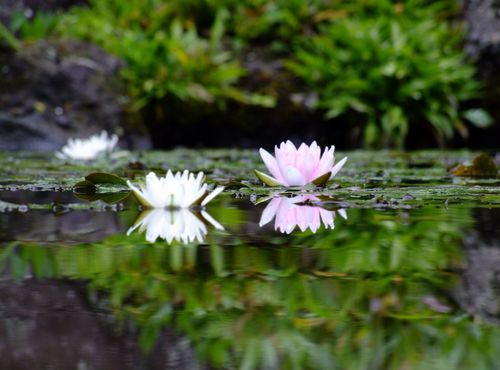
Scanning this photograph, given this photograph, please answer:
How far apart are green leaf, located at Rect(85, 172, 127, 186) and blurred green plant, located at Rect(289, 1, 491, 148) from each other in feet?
14.1

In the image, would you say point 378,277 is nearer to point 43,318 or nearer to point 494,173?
point 43,318

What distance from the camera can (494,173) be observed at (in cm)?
274

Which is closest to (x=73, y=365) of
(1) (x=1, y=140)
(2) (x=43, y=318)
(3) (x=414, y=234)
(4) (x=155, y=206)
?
(2) (x=43, y=318)

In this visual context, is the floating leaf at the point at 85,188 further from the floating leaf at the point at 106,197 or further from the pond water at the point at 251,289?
the pond water at the point at 251,289

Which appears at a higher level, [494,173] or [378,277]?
[494,173]

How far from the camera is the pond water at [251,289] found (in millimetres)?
560

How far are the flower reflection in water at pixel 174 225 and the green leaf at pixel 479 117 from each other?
5.24 meters

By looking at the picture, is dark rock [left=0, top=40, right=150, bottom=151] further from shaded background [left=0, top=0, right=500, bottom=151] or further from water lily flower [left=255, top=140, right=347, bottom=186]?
water lily flower [left=255, top=140, right=347, bottom=186]

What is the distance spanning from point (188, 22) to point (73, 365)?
22.3ft

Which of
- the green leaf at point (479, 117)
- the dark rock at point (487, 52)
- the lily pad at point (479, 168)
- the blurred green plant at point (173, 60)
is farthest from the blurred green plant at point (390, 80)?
the lily pad at point (479, 168)

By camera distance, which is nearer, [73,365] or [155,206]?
[73,365]

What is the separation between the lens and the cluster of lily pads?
1317mm

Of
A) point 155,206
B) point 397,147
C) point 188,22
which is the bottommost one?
point 155,206

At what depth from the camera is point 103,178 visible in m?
2.04
